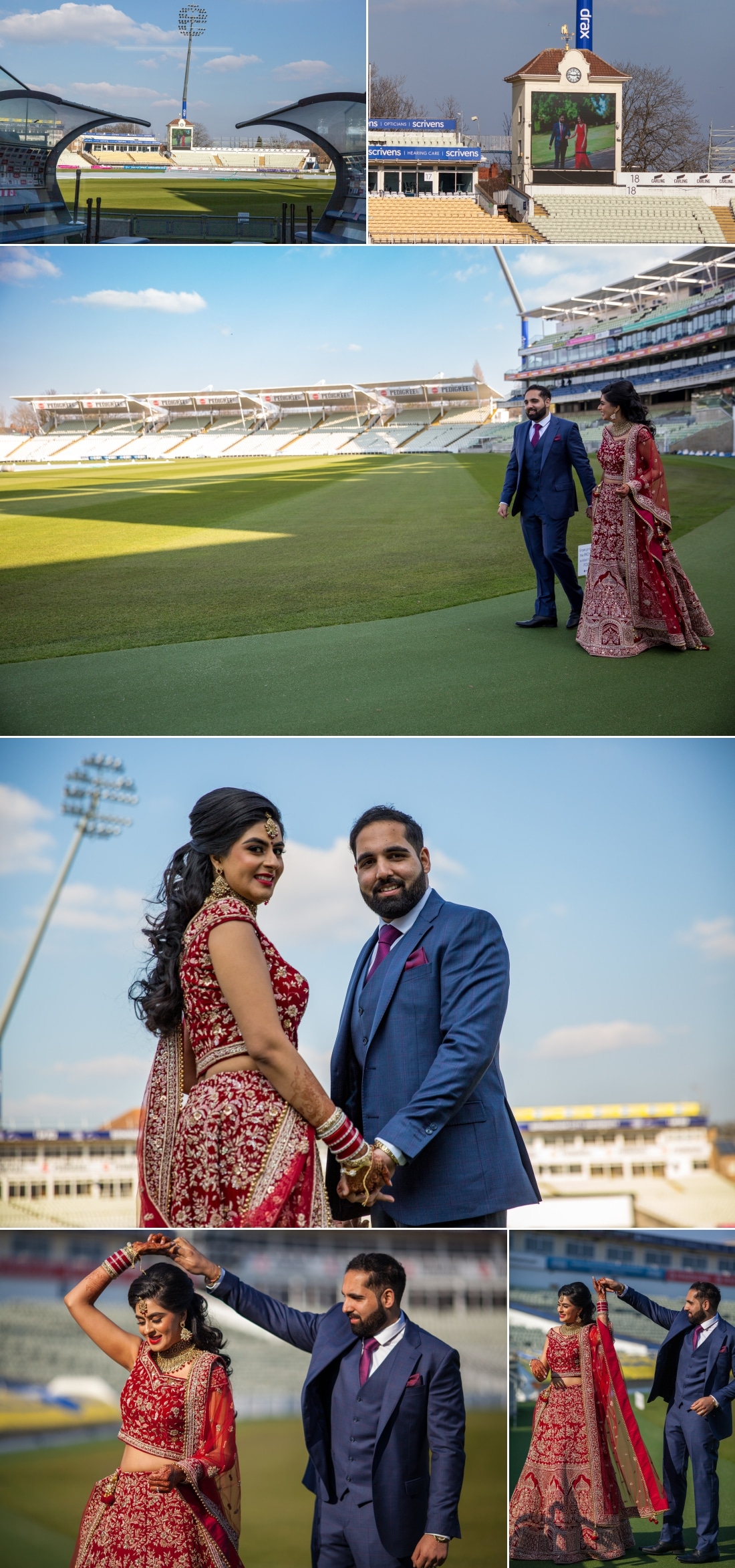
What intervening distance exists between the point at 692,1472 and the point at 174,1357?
1.60 meters

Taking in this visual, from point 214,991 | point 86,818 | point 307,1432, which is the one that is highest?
point 86,818

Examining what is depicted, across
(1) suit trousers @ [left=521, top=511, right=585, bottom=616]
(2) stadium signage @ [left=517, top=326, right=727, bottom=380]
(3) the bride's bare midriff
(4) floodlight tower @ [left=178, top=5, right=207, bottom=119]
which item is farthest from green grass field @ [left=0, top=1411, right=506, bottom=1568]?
(4) floodlight tower @ [left=178, top=5, right=207, bottom=119]

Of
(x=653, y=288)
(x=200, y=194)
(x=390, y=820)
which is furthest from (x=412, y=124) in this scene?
(x=390, y=820)

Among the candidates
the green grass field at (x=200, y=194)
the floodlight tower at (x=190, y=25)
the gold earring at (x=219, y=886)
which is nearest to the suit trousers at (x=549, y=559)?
the green grass field at (x=200, y=194)

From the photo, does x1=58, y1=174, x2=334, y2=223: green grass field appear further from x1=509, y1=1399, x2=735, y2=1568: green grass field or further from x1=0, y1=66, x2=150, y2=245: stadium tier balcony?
x1=509, y1=1399, x2=735, y2=1568: green grass field

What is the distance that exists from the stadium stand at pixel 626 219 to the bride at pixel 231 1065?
6.41 m

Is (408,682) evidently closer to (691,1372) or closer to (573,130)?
(691,1372)

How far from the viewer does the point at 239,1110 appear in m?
3.11

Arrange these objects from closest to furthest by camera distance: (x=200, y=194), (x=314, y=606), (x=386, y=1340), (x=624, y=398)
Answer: (x=386, y=1340) < (x=624, y=398) < (x=200, y=194) < (x=314, y=606)

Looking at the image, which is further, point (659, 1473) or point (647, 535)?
point (647, 535)

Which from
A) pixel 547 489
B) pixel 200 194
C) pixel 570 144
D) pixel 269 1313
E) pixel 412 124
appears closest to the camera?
pixel 269 1313

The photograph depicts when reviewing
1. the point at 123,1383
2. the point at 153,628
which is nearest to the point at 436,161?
the point at 153,628

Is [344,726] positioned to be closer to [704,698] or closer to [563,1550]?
[704,698]

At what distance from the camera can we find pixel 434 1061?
334cm
